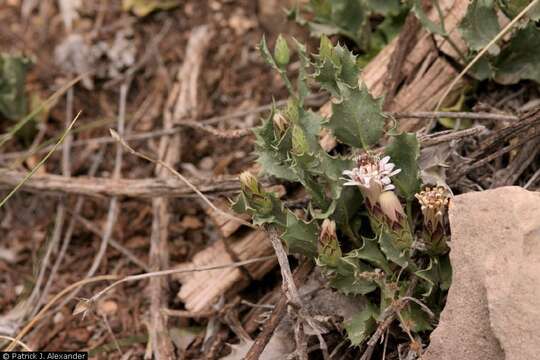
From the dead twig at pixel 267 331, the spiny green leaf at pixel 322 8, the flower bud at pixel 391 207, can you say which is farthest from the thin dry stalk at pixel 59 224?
the flower bud at pixel 391 207

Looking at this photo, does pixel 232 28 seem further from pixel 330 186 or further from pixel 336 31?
pixel 330 186

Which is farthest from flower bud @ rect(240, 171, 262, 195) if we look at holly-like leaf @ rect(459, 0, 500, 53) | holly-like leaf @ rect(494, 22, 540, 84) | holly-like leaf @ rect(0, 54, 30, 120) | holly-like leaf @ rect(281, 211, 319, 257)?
holly-like leaf @ rect(0, 54, 30, 120)

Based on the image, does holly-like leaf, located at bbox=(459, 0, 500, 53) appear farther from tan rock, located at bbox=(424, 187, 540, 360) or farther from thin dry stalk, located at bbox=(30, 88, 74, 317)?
thin dry stalk, located at bbox=(30, 88, 74, 317)

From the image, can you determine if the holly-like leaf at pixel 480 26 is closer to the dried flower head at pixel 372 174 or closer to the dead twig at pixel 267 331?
the dried flower head at pixel 372 174

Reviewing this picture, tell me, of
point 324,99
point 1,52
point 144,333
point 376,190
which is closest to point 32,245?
point 144,333

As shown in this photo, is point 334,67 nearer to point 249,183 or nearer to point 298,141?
point 298,141
